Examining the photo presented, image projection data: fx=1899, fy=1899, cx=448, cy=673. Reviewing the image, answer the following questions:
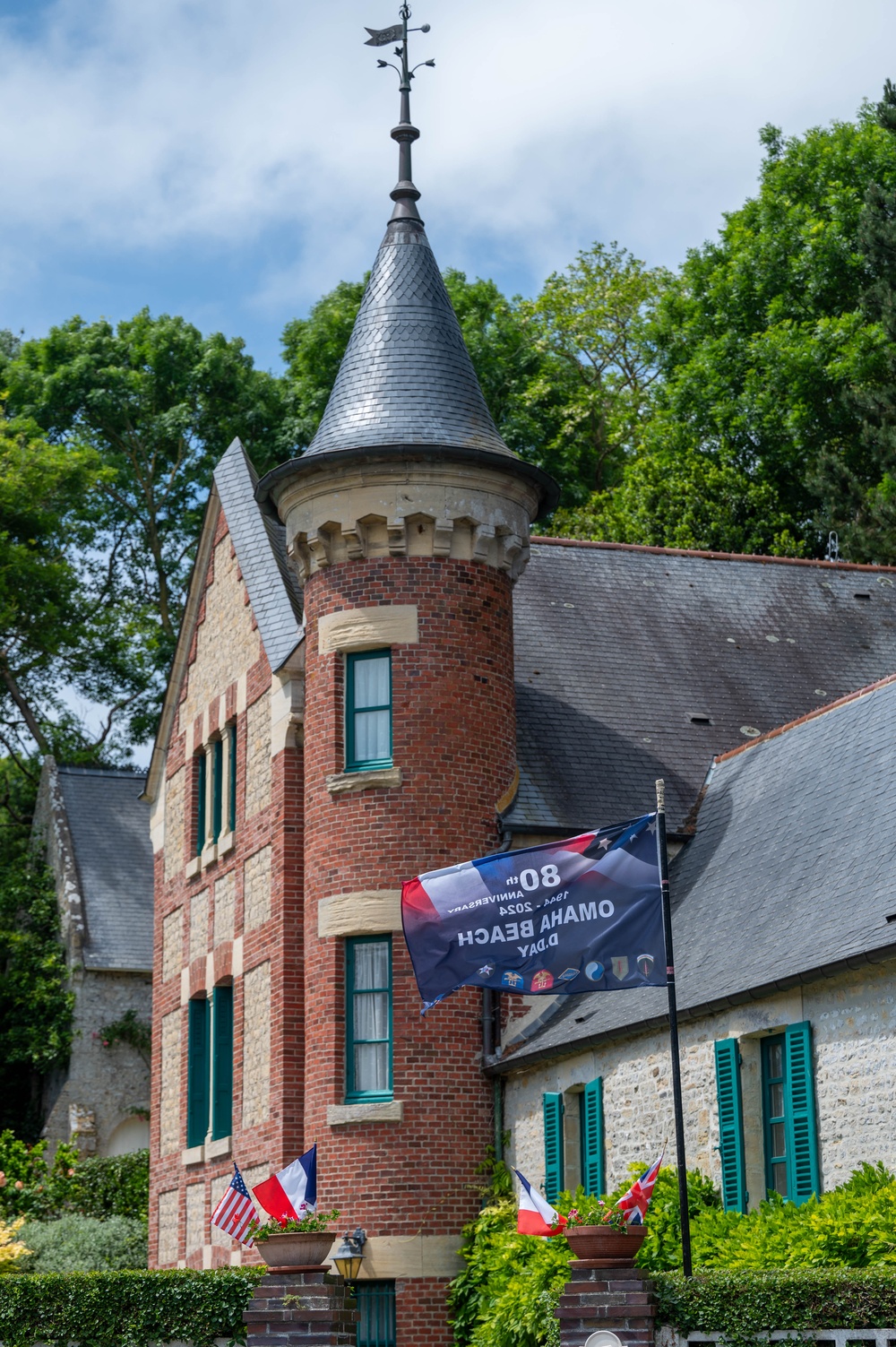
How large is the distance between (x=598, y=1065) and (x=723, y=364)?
26.1m

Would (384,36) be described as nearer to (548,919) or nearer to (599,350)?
(548,919)

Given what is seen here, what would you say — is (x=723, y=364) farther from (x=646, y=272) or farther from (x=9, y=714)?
(x=9, y=714)

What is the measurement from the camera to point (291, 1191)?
16.8 m

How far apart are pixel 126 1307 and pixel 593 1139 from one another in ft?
15.2

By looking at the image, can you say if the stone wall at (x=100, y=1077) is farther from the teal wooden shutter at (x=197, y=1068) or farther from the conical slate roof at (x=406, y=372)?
the conical slate roof at (x=406, y=372)

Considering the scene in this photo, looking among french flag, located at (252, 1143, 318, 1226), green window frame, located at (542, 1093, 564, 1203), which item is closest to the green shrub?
green window frame, located at (542, 1093, 564, 1203)

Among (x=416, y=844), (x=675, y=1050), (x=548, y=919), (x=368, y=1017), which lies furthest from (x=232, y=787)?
(x=675, y=1050)

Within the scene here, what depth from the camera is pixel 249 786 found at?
23.8 metres

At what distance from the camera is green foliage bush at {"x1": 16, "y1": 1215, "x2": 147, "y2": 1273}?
27609 mm

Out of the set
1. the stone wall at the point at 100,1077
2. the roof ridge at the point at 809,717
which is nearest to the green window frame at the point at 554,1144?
the roof ridge at the point at 809,717

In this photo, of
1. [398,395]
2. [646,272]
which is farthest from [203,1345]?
[646,272]

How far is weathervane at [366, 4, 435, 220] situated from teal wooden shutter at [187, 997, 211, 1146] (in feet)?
35.4

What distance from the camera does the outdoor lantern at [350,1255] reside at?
19.5 m

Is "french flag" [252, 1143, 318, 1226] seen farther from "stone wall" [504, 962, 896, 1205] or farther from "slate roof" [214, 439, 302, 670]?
"slate roof" [214, 439, 302, 670]
